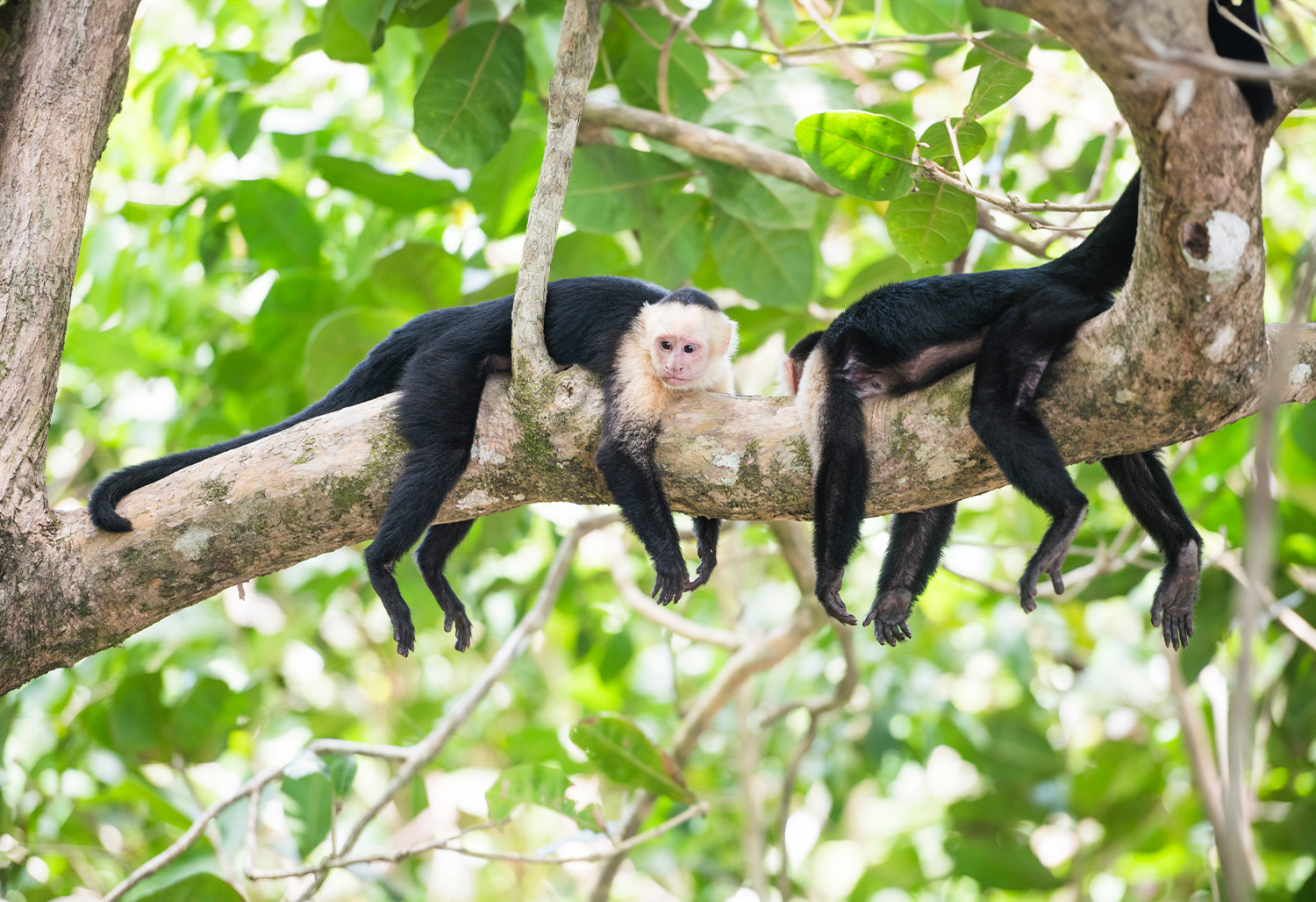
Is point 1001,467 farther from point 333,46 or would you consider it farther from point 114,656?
point 114,656

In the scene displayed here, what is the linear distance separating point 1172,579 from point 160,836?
3.72 m

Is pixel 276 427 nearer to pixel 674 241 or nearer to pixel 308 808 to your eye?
pixel 308 808

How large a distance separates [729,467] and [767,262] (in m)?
1.31

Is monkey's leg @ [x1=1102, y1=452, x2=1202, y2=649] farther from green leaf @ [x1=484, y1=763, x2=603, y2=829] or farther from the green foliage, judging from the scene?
green leaf @ [x1=484, y1=763, x2=603, y2=829]

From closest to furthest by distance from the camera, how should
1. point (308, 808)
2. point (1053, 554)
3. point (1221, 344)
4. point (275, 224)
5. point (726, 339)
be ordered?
point (1221, 344)
point (1053, 554)
point (726, 339)
point (308, 808)
point (275, 224)

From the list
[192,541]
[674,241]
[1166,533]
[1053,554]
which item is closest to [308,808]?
[192,541]

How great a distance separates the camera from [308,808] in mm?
3045

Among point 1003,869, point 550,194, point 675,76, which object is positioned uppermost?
point 675,76

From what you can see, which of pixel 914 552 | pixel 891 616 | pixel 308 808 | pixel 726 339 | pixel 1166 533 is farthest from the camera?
pixel 308 808

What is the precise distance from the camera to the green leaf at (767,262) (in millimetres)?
3236

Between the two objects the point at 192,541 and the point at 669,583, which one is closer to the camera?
the point at 192,541

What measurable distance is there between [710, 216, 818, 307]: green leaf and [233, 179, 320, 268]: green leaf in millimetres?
1583

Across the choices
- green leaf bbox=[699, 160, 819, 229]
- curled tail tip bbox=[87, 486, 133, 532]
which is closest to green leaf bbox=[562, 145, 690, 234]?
green leaf bbox=[699, 160, 819, 229]

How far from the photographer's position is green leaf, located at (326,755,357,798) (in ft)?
9.63
